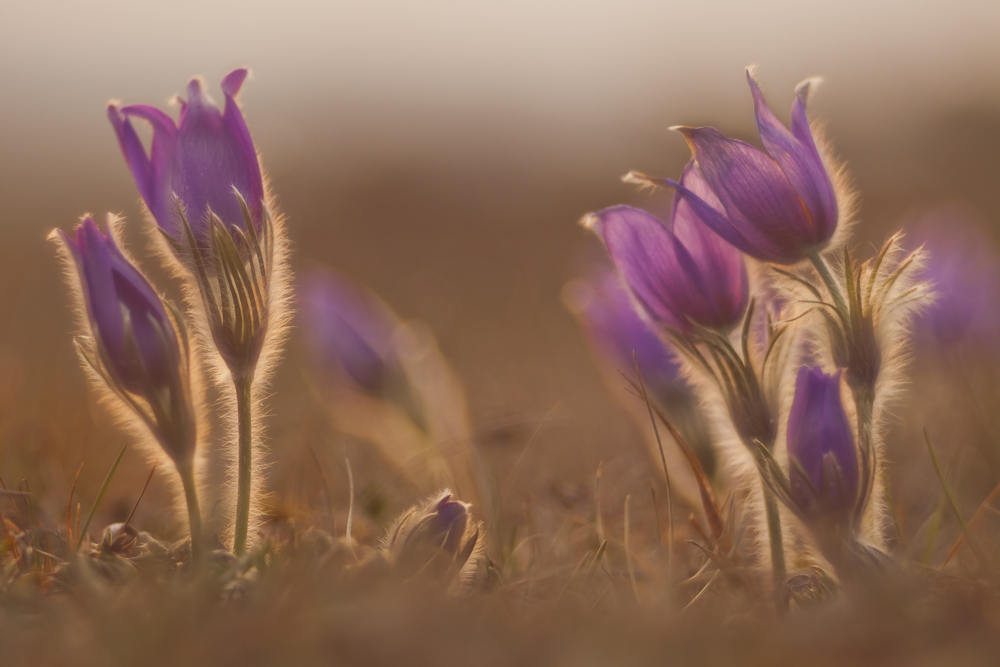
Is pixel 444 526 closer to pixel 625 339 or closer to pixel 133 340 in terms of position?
pixel 133 340

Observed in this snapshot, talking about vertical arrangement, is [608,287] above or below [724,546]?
→ above

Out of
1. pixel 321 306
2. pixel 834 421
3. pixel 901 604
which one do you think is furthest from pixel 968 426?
pixel 321 306

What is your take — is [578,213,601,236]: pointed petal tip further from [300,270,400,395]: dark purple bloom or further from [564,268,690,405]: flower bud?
[300,270,400,395]: dark purple bloom

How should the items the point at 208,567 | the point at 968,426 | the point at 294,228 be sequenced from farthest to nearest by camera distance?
the point at 294,228 → the point at 968,426 → the point at 208,567

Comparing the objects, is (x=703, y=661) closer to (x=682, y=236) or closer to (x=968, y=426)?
(x=682, y=236)

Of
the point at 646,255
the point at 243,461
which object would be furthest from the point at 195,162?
the point at 646,255

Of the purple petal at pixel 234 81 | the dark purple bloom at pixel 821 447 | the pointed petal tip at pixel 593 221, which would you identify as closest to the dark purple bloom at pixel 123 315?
the purple petal at pixel 234 81

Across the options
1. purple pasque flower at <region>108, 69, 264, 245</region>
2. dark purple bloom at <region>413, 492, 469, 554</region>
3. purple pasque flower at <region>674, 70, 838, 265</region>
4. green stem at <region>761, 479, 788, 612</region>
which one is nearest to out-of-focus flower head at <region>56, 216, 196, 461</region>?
purple pasque flower at <region>108, 69, 264, 245</region>

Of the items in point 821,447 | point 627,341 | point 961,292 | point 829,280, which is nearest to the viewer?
point 821,447
